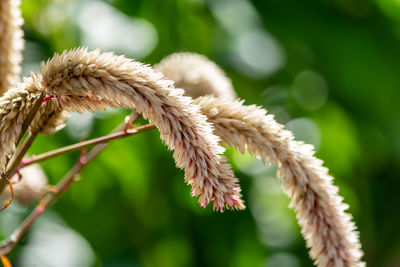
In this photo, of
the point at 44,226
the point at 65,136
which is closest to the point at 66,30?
the point at 65,136

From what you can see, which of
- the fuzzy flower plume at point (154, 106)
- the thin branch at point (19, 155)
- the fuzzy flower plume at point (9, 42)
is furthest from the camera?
the fuzzy flower plume at point (9, 42)

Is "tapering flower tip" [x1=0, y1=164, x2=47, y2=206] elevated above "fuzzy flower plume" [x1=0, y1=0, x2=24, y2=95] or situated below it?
below

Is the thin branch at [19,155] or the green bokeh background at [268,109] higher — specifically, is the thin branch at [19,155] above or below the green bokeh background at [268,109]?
below

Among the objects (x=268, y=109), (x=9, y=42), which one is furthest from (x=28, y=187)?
(x=268, y=109)

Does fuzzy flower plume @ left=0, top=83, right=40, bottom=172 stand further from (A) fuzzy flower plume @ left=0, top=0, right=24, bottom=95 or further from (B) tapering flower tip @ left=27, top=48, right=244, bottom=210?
(A) fuzzy flower plume @ left=0, top=0, right=24, bottom=95

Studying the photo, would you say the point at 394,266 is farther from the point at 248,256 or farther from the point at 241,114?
the point at 241,114

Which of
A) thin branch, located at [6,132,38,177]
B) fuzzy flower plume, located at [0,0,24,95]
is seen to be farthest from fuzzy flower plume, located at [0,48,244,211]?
fuzzy flower plume, located at [0,0,24,95]

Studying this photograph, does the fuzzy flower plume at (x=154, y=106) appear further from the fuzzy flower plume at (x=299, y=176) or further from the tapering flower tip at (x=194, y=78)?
the tapering flower tip at (x=194, y=78)

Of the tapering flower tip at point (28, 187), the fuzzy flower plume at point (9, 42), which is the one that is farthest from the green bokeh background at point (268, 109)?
the fuzzy flower plume at point (9, 42)

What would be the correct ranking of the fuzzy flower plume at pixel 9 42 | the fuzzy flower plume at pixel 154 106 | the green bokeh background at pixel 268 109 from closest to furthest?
the fuzzy flower plume at pixel 154 106
the fuzzy flower plume at pixel 9 42
the green bokeh background at pixel 268 109
